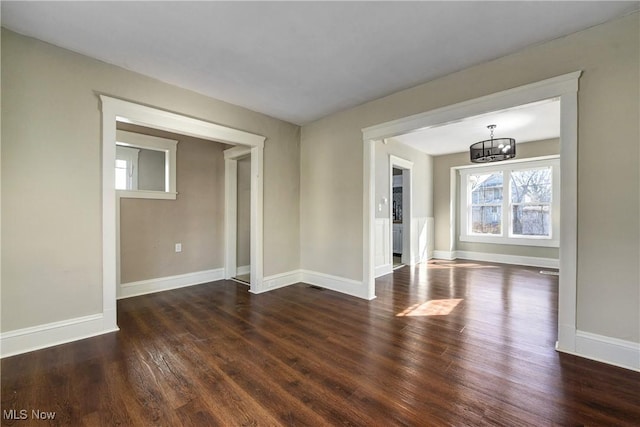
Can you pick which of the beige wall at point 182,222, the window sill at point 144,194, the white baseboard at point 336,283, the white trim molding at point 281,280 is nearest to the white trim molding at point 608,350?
the white baseboard at point 336,283

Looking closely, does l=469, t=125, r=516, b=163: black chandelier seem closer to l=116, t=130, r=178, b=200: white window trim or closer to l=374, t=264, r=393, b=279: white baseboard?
l=374, t=264, r=393, b=279: white baseboard

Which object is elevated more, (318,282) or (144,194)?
(144,194)

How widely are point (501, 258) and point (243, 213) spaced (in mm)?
5783

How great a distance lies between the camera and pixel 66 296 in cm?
250

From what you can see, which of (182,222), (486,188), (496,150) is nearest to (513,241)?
(486,188)

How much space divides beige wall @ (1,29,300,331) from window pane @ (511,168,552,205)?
7094 millimetres

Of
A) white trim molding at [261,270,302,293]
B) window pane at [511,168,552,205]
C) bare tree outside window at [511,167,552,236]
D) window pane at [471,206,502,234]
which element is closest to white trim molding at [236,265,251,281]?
white trim molding at [261,270,302,293]

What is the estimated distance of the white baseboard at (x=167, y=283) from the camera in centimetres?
378

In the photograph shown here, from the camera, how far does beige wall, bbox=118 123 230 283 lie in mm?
3873

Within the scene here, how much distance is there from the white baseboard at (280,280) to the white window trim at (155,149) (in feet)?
6.36

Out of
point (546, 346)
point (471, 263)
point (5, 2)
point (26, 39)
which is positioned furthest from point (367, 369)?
point (471, 263)

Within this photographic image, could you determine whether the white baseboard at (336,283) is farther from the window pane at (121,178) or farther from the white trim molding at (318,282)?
the window pane at (121,178)

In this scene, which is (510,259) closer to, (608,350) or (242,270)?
(608,350)

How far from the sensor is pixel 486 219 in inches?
261
